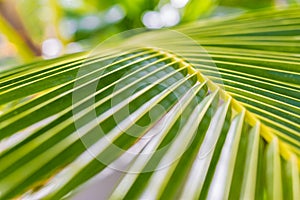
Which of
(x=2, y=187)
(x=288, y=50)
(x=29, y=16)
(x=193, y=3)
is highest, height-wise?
(x=193, y=3)

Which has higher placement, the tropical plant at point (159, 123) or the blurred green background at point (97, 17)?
the blurred green background at point (97, 17)

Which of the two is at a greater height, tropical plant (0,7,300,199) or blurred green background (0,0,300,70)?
blurred green background (0,0,300,70)

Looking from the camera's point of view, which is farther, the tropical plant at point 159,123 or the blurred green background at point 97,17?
the blurred green background at point 97,17

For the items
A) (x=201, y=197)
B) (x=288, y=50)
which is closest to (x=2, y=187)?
(x=201, y=197)

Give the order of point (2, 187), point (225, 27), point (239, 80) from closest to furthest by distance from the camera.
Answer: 1. point (2, 187)
2. point (239, 80)
3. point (225, 27)

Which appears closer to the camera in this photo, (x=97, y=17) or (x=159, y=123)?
(x=159, y=123)

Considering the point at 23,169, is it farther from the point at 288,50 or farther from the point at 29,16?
the point at 29,16

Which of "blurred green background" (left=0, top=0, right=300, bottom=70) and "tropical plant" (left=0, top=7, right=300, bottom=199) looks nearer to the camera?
"tropical plant" (left=0, top=7, right=300, bottom=199)

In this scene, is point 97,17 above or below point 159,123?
above
